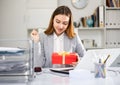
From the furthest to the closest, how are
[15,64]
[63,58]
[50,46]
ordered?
1. [50,46]
2. [63,58]
3. [15,64]

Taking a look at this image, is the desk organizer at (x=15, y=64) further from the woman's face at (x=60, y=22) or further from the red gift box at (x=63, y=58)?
the woman's face at (x=60, y=22)

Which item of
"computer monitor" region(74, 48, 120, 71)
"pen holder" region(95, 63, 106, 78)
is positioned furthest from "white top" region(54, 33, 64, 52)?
"pen holder" region(95, 63, 106, 78)

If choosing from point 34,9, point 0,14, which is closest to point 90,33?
point 34,9

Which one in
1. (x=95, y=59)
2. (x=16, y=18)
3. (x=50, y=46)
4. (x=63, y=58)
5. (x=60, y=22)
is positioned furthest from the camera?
(x=16, y=18)

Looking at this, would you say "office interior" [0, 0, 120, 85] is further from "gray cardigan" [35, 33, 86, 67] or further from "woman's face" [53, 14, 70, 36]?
"woman's face" [53, 14, 70, 36]

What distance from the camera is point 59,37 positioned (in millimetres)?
2648

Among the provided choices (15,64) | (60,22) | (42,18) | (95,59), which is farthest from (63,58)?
(42,18)

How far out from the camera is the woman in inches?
99.9

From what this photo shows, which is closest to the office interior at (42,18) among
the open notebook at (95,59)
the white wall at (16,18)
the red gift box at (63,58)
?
the white wall at (16,18)

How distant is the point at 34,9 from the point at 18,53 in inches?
125

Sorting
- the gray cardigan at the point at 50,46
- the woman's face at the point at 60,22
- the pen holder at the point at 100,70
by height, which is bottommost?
the pen holder at the point at 100,70

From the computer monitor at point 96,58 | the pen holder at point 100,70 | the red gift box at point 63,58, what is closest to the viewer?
the pen holder at point 100,70

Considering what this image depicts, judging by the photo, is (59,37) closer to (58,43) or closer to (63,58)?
(58,43)

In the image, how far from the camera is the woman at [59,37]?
254 cm
